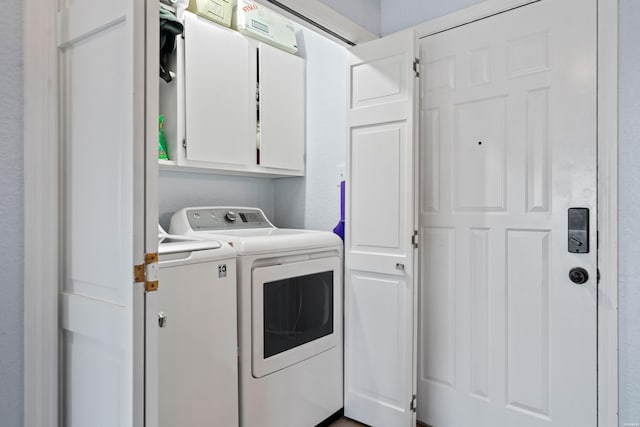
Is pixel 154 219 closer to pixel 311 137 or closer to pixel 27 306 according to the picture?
pixel 27 306

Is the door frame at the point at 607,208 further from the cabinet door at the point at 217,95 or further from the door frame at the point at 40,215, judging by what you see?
the door frame at the point at 40,215

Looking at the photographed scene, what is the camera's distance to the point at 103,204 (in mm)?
1079

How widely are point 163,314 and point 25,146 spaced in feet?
2.28

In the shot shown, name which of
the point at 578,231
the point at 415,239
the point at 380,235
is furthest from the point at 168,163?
the point at 578,231

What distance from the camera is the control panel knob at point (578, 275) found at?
163cm

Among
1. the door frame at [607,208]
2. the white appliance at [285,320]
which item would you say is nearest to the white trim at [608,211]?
the door frame at [607,208]

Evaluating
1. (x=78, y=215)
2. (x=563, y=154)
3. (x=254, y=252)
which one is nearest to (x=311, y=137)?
(x=254, y=252)

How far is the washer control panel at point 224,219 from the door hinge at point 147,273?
45.2 inches

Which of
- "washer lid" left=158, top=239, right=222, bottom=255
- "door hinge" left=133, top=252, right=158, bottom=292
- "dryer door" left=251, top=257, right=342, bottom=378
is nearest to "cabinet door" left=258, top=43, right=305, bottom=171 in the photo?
"dryer door" left=251, top=257, right=342, bottom=378

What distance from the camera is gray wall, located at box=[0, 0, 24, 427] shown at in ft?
Answer: 3.75

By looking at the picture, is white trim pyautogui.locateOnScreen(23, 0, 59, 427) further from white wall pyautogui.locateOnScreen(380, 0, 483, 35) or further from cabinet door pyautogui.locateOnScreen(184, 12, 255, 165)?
white wall pyautogui.locateOnScreen(380, 0, 483, 35)

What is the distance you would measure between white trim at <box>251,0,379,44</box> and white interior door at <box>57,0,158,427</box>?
33.3 inches

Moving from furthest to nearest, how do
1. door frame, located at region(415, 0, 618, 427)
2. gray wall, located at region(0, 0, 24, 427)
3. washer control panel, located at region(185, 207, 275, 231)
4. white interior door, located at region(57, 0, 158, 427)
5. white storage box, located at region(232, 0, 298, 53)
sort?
white storage box, located at region(232, 0, 298, 53) → washer control panel, located at region(185, 207, 275, 231) → door frame, located at region(415, 0, 618, 427) → gray wall, located at region(0, 0, 24, 427) → white interior door, located at region(57, 0, 158, 427)

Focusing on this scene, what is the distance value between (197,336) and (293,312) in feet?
1.81
